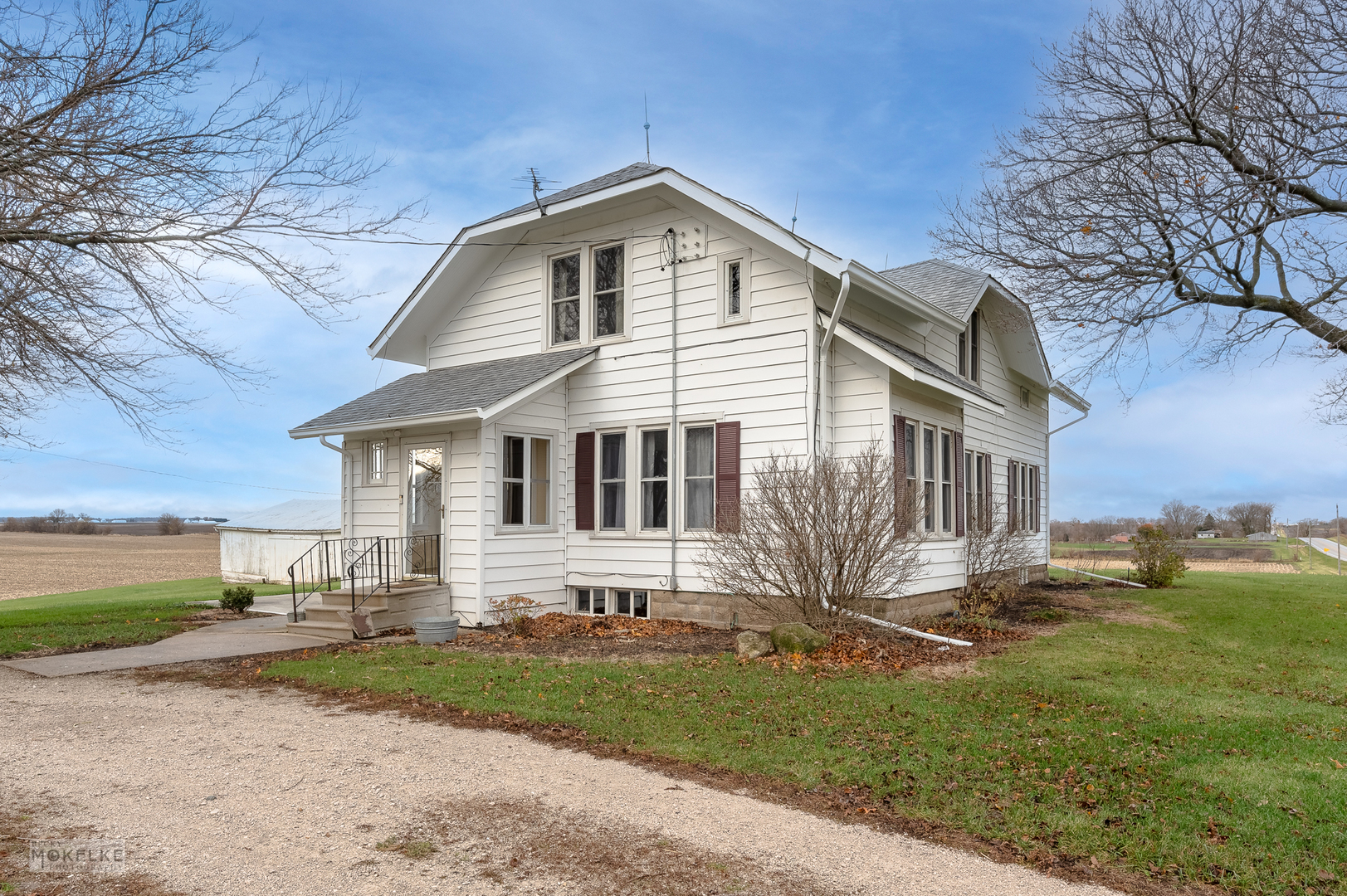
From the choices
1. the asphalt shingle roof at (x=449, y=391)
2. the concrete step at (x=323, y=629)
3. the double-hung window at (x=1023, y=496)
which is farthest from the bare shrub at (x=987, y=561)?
the concrete step at (x=323, y=629)

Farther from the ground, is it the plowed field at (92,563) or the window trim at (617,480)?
the window trim at (617,480)

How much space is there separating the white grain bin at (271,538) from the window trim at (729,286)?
17075mm

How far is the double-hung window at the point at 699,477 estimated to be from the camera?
40.9 feet

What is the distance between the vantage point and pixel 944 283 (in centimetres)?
1669

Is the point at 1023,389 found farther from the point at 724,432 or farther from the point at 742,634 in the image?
the point at 742,634

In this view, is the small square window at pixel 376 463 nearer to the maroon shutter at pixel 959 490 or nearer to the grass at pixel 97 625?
the grass at pixel 97 625

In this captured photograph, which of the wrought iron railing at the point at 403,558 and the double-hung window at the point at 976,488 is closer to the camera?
the wrought iron railing at the point at 403,558

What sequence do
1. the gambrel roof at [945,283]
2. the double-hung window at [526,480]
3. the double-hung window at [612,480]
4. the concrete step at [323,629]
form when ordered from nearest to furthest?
the concrete step at [323,629], the double-hung window at [526,480], the double-hung window at [612,480], the gambrel roof at [945,283]

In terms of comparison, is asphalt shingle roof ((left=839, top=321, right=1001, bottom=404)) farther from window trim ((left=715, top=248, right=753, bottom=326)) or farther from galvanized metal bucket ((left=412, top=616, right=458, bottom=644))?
galvanized metal bucket ((left=412, top=616, right=458, bottom=644))

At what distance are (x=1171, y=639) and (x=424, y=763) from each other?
10.3 metres

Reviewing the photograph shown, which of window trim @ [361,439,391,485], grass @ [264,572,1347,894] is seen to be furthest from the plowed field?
grass @ [264,572,1347,894]

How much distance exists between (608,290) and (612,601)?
15.7ft

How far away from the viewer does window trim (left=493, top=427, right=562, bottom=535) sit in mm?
12680

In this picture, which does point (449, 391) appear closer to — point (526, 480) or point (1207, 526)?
point (526, 480)
